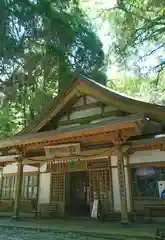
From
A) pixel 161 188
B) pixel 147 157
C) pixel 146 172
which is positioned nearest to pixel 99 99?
pixel 147 157

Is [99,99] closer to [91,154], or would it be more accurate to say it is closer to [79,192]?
[91,154]

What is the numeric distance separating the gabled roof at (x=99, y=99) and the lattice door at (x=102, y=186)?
2.83 metres

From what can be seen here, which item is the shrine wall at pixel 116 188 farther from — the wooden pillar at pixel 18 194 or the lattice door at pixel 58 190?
the wooden pillar at pixel 18 194

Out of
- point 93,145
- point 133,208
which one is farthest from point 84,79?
point 133,208

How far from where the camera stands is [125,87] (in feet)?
57.7

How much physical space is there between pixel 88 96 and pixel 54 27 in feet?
15.6

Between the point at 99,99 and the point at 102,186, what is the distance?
138 inches

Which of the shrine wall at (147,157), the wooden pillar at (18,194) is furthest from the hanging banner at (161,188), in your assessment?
the wooden pillar at (18,194)

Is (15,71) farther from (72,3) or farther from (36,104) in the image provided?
(72,3)

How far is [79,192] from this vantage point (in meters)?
12.2

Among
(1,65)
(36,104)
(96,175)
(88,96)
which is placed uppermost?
(1,65)

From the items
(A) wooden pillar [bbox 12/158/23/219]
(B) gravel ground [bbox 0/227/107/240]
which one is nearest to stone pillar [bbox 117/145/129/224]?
(B) gravel ground [bbox 0/227/107/240]

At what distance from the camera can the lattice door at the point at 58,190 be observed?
11.2 metres

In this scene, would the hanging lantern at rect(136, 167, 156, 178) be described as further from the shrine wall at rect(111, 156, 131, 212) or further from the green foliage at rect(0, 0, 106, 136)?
the green foliage at rect(0, 0, 106, 136)
